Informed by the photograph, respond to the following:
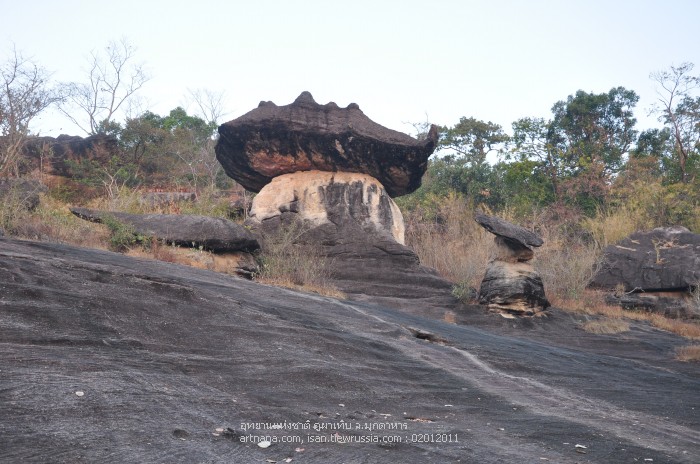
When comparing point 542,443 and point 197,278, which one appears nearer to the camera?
point 542,443

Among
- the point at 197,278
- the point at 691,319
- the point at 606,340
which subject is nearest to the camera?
the point at 197,278

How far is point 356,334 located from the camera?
8.80 m

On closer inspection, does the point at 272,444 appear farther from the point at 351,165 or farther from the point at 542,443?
the point at 351,165

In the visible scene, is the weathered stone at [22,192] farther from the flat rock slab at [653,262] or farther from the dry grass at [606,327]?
the flat rock slab at [653,262]

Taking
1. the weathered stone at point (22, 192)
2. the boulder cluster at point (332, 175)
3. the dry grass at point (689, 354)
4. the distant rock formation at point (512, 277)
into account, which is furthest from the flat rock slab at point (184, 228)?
the dry grass at point (689, 354)

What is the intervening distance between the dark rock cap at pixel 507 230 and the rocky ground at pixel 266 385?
551 centimetres

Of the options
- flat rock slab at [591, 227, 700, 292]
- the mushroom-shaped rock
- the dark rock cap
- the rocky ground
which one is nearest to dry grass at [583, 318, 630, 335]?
the dark rock cap

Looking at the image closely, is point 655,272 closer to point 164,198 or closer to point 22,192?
point 164,198

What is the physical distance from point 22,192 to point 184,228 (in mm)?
3659

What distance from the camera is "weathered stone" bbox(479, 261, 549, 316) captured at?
15.7 m

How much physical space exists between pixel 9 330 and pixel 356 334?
4.26 m

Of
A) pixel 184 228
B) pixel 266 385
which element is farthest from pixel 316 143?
pixel 266 385

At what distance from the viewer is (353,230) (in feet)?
59.3

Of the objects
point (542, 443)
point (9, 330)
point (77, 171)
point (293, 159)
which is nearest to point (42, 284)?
point (9, 330)
